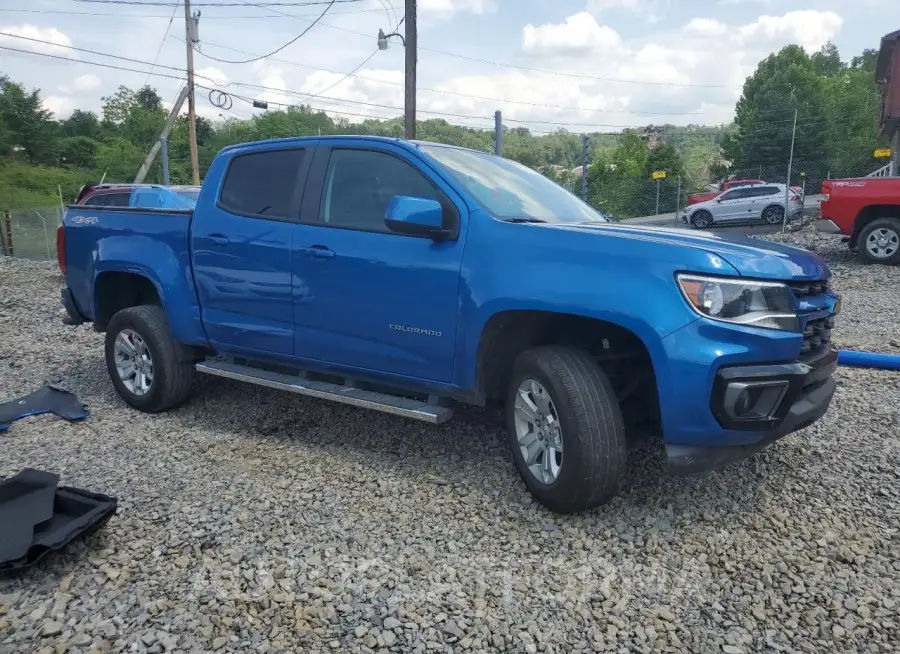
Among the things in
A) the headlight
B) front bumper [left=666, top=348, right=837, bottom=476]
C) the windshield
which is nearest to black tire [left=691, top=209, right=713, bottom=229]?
the windshield

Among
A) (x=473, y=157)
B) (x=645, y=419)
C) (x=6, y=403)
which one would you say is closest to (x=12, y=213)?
(x=6, y=403)

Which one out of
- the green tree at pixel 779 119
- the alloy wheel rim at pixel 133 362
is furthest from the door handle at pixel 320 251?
the green tree at pixel 779 119

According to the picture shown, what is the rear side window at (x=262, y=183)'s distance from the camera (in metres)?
4.52

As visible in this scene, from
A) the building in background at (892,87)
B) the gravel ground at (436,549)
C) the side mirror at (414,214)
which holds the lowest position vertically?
the gravel ground at (436,549)

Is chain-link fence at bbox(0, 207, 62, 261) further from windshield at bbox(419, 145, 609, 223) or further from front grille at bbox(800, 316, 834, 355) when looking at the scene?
front grille at bbox(800, 316, 834, 355)

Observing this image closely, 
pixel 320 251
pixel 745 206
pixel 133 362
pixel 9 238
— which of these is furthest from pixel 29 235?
pixel 745 206

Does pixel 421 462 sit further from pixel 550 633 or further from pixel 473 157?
pixel 473 157

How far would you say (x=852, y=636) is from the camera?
8.32 feet

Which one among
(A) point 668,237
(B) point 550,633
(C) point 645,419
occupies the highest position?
(A) point 668,237

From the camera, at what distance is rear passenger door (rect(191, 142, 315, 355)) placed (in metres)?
4.40

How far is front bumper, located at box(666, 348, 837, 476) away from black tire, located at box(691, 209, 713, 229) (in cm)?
2393

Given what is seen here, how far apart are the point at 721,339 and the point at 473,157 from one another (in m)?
2.16

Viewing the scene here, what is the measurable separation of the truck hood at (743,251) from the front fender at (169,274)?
8.94ft

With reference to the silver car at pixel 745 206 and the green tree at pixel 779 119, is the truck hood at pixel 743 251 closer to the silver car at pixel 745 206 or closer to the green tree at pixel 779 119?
the silver car at pixel 745 206
